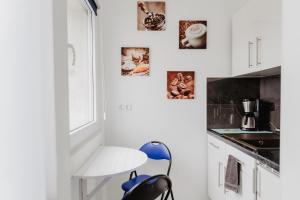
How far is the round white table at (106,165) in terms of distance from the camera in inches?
54.6

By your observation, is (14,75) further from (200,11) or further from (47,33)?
(200,11)

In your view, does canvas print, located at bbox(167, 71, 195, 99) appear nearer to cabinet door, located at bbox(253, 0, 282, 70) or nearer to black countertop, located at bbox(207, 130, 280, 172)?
cabinet door, located at bbox(253, 0, 282, 70)

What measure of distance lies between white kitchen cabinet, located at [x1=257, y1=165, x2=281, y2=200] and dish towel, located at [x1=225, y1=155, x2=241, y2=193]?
0.28 metres

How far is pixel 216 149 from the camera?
2377 mm

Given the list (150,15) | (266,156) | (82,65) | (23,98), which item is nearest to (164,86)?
(150,15)

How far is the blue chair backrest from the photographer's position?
244 cm

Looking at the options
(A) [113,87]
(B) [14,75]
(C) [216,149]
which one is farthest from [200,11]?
(B) [14,75]

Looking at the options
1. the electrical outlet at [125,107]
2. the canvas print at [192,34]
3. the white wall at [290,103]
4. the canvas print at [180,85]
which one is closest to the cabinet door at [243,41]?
the canvas print at [192,34]

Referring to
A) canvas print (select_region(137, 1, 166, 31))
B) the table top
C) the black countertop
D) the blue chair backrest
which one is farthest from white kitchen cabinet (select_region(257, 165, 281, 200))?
canvas print (select_region(137, 1, 166, 31))

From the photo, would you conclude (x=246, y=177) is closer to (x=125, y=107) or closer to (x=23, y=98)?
Result: (x=125, y=107)

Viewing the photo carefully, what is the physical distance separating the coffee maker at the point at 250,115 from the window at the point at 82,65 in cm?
155

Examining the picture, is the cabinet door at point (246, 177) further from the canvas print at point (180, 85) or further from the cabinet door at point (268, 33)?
the canvas print at point (180, 85)

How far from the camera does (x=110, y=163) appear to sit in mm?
1608

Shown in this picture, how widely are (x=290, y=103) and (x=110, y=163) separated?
1.20m
